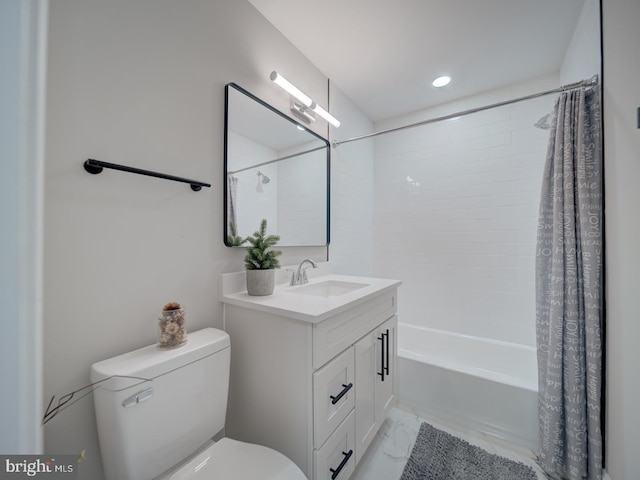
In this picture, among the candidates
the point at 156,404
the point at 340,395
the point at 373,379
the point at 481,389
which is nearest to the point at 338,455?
the point at 340,395

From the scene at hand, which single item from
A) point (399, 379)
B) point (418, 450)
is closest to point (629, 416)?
point (418, 450)

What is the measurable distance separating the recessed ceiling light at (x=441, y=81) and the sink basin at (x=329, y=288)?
1.72 meters

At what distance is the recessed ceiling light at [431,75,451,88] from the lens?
78.6 inches

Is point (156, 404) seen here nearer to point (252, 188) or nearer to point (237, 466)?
point (237, 466)

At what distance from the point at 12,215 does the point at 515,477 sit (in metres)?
2.10

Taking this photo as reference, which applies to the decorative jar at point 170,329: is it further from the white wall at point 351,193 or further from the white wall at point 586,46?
the white wall at point 586,46

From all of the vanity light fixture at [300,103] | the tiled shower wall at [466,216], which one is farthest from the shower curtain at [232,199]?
the tiled shower wall at [466,216]

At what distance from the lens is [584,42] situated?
141 centimetres

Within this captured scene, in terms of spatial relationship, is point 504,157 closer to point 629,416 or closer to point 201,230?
point 629,416

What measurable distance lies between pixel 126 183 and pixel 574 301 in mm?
1987

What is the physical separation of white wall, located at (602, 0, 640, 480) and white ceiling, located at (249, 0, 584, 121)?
458 millimetres

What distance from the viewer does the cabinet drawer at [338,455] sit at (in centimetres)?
97

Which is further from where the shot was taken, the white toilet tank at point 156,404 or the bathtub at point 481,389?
the bathtub at point 481,389

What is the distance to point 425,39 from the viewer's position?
1.60 meters
